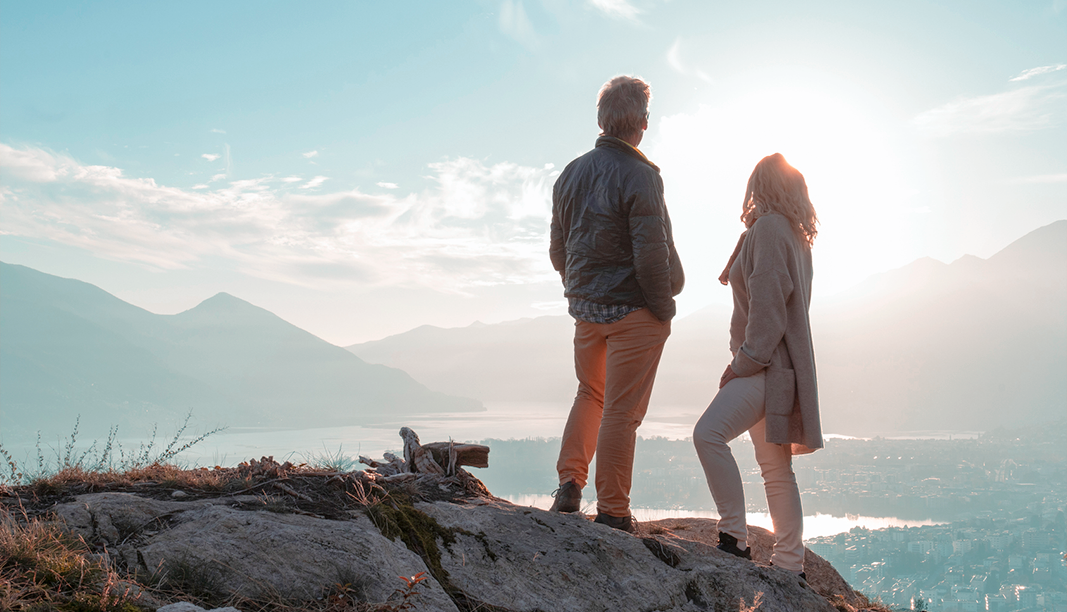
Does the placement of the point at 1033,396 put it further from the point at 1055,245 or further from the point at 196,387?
the point at 196,387

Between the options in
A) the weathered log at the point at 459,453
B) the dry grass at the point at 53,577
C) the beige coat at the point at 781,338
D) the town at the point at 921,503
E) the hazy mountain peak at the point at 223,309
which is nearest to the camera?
the dry grass at the point at 53,577

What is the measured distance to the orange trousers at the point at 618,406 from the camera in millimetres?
3771

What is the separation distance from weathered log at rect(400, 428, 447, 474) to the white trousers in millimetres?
1757

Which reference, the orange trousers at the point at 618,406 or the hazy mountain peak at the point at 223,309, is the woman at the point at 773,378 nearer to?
the orange trousers at the point at 618,406

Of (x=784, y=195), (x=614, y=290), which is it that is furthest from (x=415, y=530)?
(x=784, y=195)

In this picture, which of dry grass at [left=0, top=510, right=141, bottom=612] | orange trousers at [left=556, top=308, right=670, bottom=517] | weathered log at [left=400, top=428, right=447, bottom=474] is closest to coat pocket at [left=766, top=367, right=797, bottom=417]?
orange trousers at [left=556, top=308, right=670, bottom=517]

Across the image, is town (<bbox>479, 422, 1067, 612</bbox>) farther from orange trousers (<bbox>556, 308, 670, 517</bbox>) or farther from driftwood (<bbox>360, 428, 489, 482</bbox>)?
orange trousers (<bbox>556, 308, 670, 517</bbox>)

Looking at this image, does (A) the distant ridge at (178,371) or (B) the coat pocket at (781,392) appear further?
(A) the distant ridge at (178,371)

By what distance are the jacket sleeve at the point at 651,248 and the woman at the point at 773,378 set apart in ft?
1.69

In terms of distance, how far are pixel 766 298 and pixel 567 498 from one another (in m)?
1.87

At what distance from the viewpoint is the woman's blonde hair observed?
12.0ft

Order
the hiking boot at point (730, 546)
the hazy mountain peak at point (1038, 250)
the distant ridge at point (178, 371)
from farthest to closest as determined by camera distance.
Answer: the hazy mountain peak at point (1038, 250) < the distant ridge at point (178, 371) < the hiking boot at point (730, 546)

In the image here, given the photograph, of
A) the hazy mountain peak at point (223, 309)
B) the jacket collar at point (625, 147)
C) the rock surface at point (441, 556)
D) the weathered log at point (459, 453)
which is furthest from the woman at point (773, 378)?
the hazy mountain peak at point (223, 309)

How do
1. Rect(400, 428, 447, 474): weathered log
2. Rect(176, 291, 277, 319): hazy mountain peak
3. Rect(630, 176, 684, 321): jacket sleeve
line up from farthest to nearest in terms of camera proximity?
1. Rect(176, 291, 277, 319): hazy mountain peak
2. Rect(400, 428, 447, 474): weathered log
3. Rect(630, 176, 684, 321): jacket sleeve
